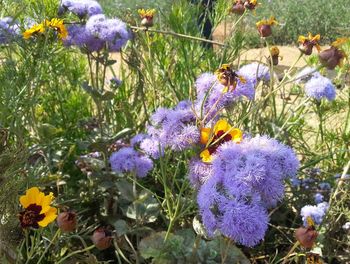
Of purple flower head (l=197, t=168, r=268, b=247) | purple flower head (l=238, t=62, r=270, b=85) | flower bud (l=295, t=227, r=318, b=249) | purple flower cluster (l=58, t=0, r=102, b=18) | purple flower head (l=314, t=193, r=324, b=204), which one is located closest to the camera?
purple flower head (l=197, t=168, r=268, b=247)

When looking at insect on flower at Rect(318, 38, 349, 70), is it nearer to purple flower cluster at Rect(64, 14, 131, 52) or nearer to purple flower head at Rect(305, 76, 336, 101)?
purple flower head at Rect(305, 76, 336, 101)

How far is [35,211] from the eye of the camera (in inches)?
48.4

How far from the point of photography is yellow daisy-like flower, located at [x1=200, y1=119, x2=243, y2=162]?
120 centimetres

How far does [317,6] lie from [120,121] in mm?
5755

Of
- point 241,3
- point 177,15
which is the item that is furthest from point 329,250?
point 177,15

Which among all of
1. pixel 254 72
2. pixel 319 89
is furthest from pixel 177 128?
pixel 319 89

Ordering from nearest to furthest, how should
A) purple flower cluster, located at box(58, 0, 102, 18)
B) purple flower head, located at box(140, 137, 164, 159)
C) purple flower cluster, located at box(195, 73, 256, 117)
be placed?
purple flower cluster, located at box(195, 73, 256, 117) < purple flower head, located at box(140, 137, 164, 159) < purple flower cluster, located at box(58, 0, 102, 18)

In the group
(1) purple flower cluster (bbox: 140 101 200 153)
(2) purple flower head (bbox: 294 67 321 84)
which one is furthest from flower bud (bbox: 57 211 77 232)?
(2) purple flower head (bbox: 294 67 321 84)

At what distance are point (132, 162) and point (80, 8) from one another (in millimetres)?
652

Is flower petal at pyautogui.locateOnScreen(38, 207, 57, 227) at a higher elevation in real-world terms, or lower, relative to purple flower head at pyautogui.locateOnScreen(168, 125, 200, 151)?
lower

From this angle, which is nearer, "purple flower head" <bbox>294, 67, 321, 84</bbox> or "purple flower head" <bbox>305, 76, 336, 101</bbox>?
"purple flower head" <bbox>294, 67, 321, 84</bbox>

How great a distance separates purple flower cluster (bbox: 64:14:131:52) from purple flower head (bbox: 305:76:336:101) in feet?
2.07

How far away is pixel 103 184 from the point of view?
1878mm

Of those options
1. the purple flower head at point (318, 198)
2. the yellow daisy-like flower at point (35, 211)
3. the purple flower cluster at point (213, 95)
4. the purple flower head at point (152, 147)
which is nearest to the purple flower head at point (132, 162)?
the purple flower head at point (152, 147)
